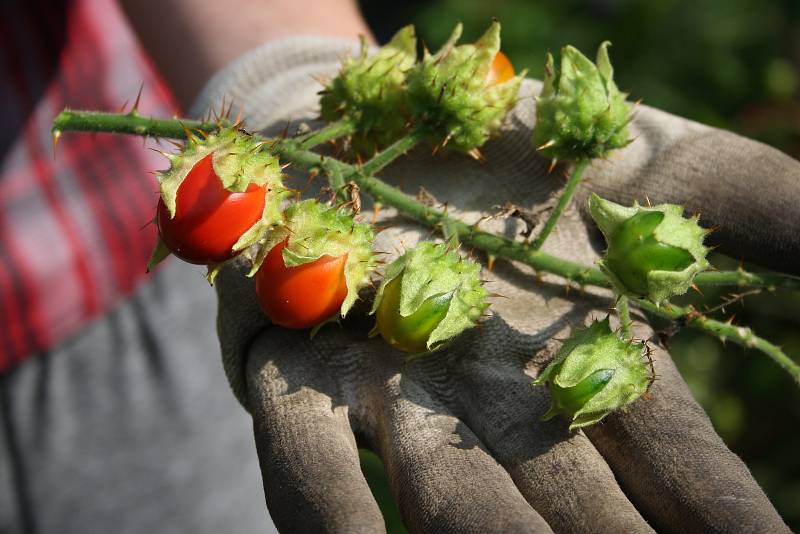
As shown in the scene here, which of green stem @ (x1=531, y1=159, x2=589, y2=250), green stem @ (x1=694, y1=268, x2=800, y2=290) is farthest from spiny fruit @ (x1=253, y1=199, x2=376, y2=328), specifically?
green stem @ (x1=694, y1=268, x2=800, y2=290)

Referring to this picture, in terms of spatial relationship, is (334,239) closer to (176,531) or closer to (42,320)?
(42,320)

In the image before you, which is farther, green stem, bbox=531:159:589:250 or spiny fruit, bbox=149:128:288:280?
green stem, bbox=531:159:589:250

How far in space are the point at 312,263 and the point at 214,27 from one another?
1.56 meters

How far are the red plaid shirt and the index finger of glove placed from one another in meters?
1.88

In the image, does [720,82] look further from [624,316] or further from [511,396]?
[511,396]

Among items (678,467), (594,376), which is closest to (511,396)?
(594,376)

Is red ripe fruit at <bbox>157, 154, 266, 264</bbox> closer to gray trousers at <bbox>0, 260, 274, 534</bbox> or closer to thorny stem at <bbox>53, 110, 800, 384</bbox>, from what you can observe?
thorny stem at <bbox>53, 110, 800, 384</bbox>

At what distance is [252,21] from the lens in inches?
127

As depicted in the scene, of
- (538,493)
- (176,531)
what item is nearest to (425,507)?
(538,493)

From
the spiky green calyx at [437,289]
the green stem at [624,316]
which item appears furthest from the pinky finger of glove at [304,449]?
the green stem at [624,316]

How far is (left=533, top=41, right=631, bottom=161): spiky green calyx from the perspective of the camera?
2184mm

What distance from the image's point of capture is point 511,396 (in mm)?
2172

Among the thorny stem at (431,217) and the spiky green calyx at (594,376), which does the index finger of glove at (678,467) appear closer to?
the spiky green calyx at (594,376)

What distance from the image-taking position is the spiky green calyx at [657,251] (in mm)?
1973
